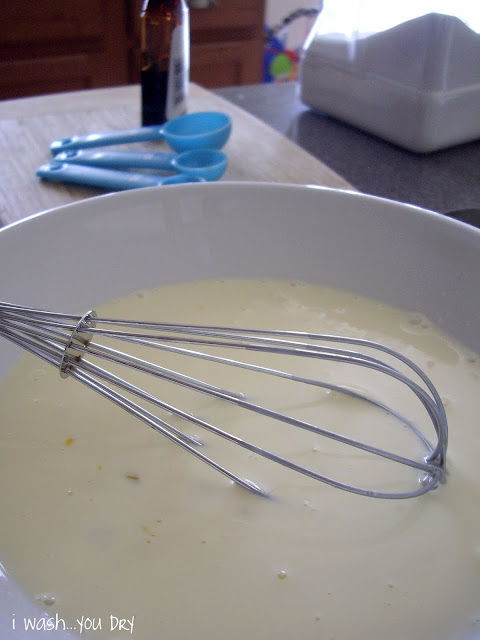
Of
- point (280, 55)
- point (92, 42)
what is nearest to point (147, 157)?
point (280, 55)

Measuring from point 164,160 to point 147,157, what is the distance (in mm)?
27

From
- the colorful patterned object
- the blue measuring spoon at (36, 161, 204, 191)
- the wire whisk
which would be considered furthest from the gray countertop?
the colorful patterned object

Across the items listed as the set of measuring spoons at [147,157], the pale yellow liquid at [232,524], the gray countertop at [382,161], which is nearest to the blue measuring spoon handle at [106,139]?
the set of measuring spoons at [147,157]

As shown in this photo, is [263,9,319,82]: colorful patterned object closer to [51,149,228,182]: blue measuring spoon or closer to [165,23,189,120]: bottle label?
[165,23,189,120]: bottle label

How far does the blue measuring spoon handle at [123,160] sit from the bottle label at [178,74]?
0.18 m

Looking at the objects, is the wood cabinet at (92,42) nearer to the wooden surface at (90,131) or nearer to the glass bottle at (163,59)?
the wooden surface at (90,131)

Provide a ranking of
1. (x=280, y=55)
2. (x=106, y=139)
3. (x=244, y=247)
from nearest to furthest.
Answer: (x=244, y=247) → (x=106, y=139) → (x=280, y=55)

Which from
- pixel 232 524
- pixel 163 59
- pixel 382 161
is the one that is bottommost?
pixel 232 524

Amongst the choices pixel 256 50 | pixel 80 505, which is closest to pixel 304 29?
pixel 256 50

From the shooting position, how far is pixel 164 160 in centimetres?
85

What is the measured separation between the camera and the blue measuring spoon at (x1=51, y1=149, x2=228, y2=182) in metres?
0.83

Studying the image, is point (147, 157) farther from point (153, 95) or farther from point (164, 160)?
point (153, 95)

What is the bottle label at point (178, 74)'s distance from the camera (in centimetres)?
94

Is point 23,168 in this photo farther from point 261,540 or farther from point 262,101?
point 261,540
